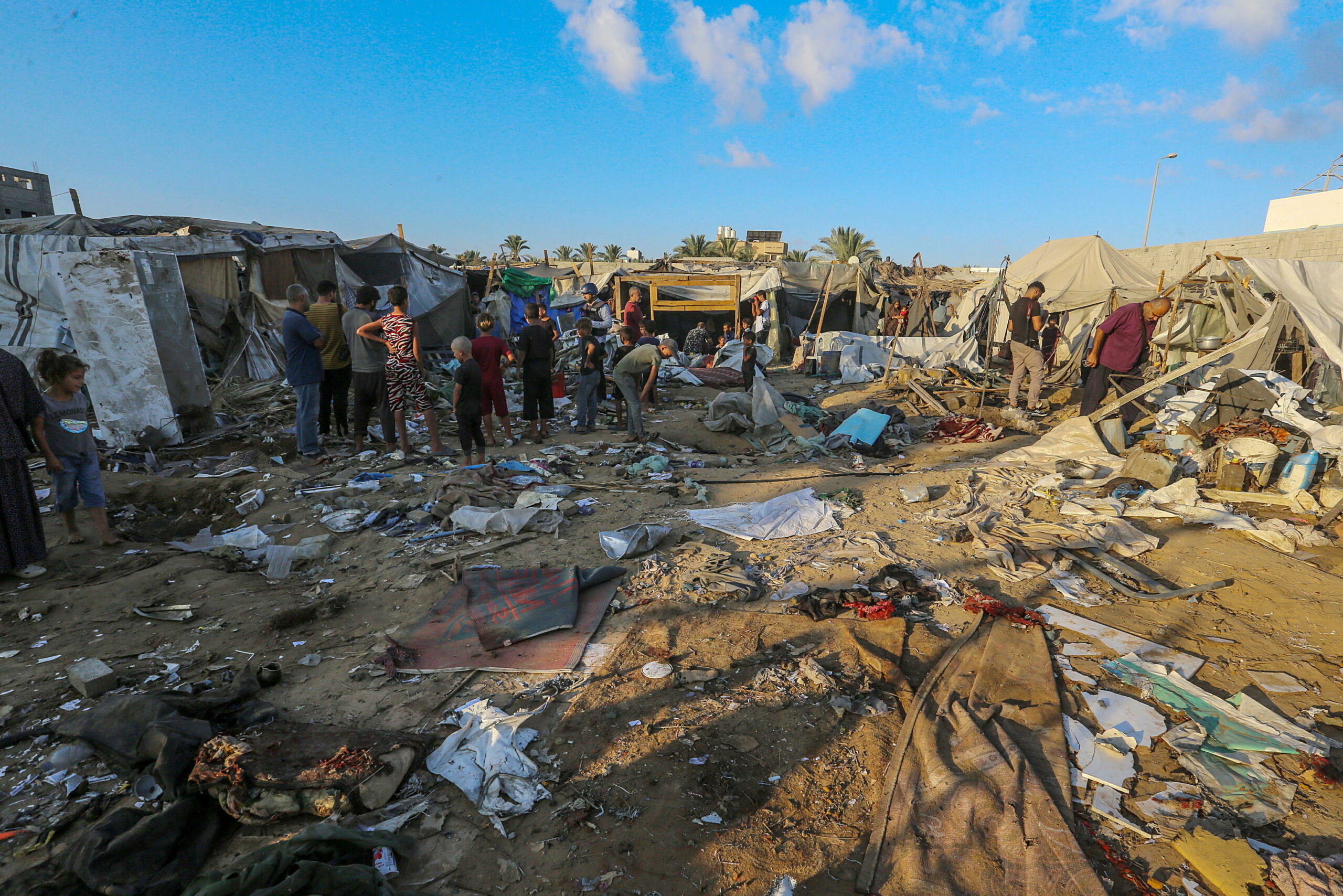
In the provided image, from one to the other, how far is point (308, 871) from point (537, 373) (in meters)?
6.53

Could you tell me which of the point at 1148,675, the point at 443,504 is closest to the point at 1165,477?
the point at 1148,675

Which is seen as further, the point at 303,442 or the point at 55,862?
the point at 303,442

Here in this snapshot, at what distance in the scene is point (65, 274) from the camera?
666cm

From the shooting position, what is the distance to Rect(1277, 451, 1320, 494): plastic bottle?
5.52 metres

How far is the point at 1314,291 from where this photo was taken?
8.92 metres

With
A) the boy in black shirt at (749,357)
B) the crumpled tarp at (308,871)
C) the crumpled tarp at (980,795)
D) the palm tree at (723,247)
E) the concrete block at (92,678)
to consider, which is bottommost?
the crumpled tarp at (980,795)

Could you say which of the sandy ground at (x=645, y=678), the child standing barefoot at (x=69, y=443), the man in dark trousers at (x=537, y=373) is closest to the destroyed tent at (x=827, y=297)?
the man in dark trousers at (x=537, y=373)

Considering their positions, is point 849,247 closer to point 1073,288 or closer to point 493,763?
point 1073,288

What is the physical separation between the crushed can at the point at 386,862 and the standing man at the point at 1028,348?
371 inches

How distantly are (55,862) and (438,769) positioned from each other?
117 centimetres

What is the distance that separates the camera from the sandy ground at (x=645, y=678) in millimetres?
2240

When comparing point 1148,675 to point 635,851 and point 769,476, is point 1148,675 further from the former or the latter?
point 769,476

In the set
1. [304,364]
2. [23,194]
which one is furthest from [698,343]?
[23,194]

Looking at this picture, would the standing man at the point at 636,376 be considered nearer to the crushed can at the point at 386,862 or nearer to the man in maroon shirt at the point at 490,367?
the man in maroon shirt at the point at 490,367
